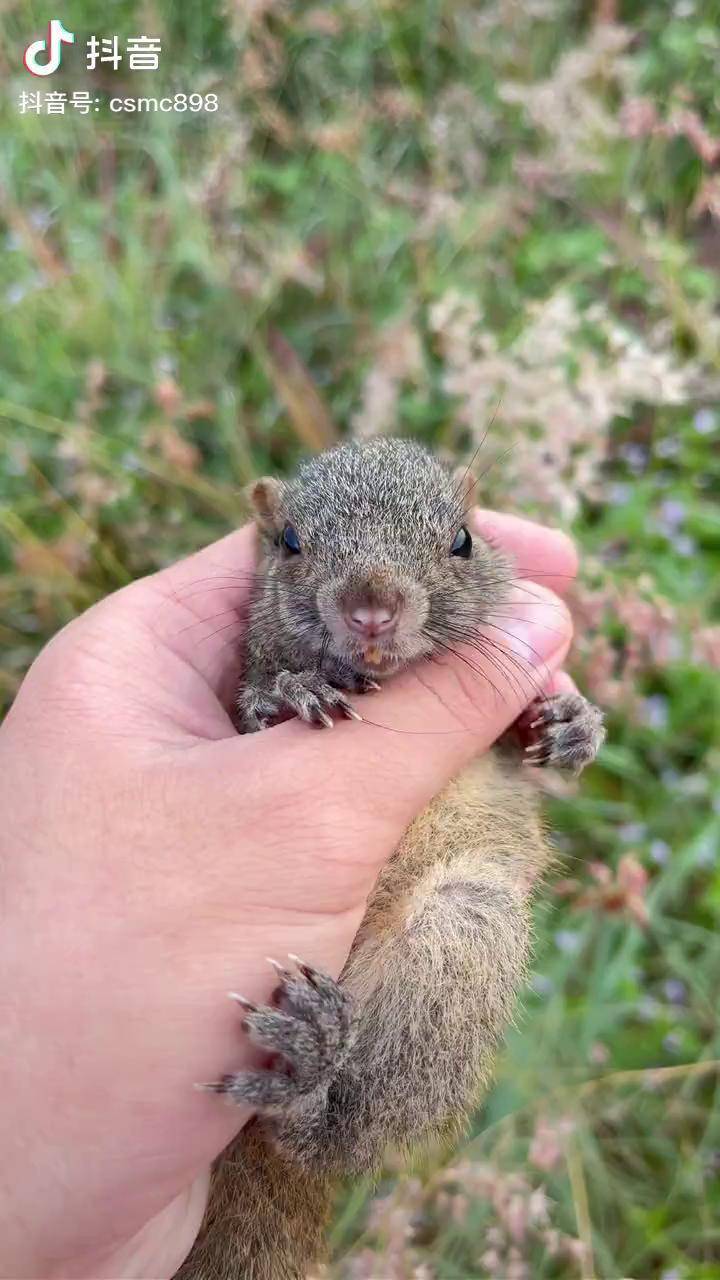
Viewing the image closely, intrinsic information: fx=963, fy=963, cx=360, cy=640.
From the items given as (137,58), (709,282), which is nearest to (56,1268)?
(709,282)

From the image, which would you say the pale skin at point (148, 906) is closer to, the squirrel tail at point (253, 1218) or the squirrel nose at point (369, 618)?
the squirrel nose at point (369, 618)

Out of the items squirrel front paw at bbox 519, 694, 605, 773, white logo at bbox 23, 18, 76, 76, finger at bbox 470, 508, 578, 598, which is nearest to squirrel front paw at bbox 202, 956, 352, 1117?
squirrel front paw at bbox 519, 694, 605, 773

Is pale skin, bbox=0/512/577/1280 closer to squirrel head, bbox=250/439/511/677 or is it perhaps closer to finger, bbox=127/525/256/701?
squirrel head, bbox=250/439/511/677

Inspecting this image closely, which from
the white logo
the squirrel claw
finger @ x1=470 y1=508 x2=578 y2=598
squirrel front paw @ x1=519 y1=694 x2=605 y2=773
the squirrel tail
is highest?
the white logo

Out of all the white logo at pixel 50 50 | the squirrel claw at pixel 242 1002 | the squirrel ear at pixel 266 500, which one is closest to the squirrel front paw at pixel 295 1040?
the squirrel claw at pixel 242 1002

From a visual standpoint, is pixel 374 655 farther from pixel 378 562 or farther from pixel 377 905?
pixel 377 905

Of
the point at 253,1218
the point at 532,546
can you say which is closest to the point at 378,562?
the point at 532,546
